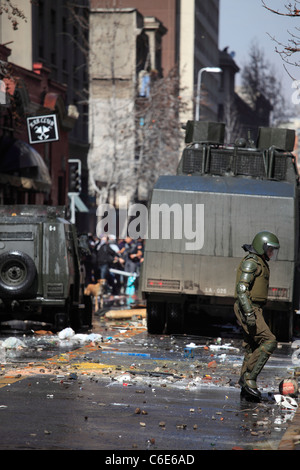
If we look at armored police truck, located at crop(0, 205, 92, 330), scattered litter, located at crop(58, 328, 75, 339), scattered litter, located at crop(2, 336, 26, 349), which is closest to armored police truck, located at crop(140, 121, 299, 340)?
armored police truck, located at crop(0, 205, 92, 330)

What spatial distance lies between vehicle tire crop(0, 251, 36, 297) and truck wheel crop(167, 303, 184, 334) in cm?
288

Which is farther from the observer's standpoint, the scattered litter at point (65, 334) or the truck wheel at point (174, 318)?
the truck wheel at point (174, 318)

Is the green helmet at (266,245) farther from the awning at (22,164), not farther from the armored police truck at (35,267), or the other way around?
the awning at (22,164)

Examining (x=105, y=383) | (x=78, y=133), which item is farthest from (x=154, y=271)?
(x=78, y=133)

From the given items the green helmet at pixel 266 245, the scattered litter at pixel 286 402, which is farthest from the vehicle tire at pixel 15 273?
the scattered litter at pixel 286 402

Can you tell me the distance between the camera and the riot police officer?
11711mm

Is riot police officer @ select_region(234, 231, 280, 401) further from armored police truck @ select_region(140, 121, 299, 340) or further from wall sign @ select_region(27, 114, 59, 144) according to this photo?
wall sign @ select_region(27, 114, 59, 144)

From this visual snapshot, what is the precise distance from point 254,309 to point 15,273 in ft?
27.7

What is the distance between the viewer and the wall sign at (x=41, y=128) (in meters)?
38.1

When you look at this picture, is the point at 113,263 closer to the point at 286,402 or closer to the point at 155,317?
the point at 155,317

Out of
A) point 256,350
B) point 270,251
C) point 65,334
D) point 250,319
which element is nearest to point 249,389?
point 256,350

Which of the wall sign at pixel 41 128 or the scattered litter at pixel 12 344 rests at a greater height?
the wall sign at pixel 41 128

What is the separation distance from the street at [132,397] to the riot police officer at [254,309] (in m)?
0.34

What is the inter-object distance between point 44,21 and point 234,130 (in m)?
47.6
